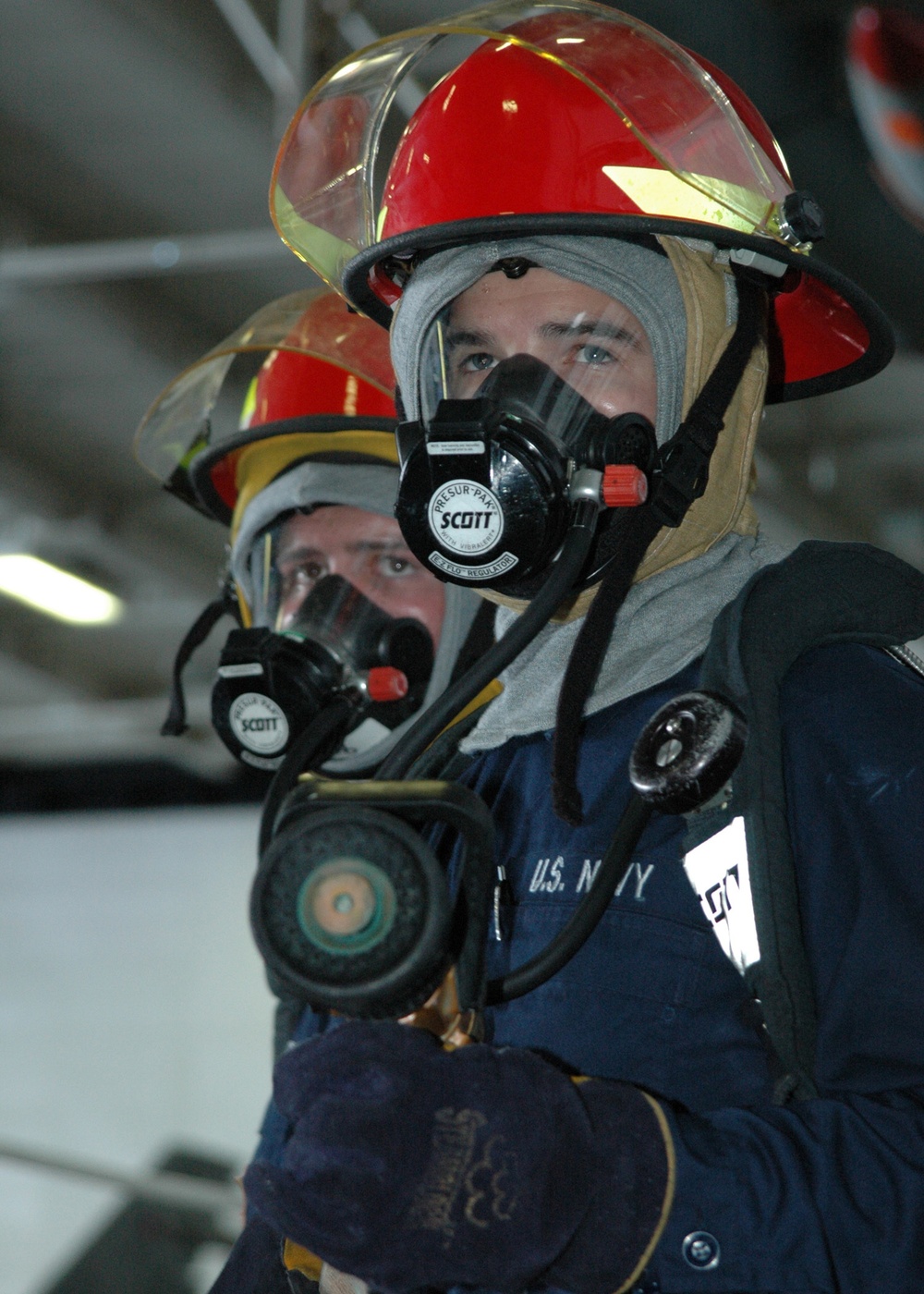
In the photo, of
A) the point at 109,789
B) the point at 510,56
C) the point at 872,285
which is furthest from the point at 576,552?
the point at 109,789

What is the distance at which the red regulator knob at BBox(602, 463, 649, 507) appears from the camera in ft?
4.55

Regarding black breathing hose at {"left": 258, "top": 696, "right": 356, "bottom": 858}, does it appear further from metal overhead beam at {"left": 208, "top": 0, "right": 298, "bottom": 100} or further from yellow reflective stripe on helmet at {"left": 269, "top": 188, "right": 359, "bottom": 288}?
metal overhead beam at {"left": 208, "top": 0, "right": 298, "bottom": 100}

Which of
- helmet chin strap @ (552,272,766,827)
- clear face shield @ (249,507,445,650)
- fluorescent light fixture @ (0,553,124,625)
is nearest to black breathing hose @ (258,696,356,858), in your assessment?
clear face shield @ (249,507,445,650)

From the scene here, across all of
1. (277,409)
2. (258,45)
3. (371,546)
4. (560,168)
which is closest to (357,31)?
(258,45)

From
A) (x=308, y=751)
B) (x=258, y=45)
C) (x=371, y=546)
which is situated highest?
(x=258, y=45)

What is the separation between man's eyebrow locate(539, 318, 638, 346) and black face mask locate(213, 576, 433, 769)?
807 mm

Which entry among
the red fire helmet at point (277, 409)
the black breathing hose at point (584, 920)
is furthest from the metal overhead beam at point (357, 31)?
the black breathing hose at point (584, 920)

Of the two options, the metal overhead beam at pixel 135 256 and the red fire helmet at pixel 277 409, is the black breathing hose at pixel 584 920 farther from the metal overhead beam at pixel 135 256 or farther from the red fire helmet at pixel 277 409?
the metal overhead beam at pixel 135 256

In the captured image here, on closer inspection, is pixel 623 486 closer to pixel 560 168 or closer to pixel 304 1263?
pixel 560 168

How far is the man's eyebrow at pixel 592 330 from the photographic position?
5.01 ft

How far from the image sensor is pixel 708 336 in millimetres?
1568

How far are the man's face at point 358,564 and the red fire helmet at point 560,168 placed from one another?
1.95 ft

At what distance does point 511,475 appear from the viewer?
1.38m

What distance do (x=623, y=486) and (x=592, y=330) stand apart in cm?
23
